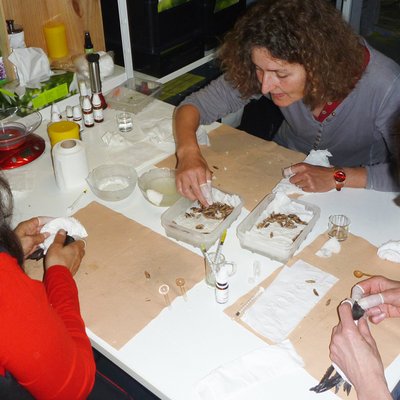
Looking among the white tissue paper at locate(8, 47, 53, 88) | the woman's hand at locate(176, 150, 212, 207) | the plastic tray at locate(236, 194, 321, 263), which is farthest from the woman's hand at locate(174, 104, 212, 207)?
the white tissue paper at locate(8, 47, 53, 88)

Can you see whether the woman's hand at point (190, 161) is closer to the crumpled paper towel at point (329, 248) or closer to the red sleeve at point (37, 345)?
the crumpled paper towel at point (329, 248)

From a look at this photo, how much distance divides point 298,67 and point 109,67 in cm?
93

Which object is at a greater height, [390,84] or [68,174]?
[390,84]

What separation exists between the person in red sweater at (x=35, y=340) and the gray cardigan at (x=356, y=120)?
950 mm

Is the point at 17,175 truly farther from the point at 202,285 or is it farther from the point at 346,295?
the point at 346,295

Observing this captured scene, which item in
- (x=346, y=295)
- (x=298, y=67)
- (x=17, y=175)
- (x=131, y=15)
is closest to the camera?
(x=346, y=295)

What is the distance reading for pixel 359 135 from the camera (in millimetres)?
1688

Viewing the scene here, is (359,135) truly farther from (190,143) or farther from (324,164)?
(190,143)

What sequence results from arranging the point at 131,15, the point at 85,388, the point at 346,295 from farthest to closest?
1. the point at 131,15
2. the point at 346,295
3. the point at 85,388

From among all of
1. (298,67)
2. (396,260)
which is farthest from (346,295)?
(298,67)

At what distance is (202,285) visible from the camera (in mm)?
1173

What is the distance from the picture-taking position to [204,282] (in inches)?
46.5

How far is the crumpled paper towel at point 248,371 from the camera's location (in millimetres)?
937

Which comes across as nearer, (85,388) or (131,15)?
(85,388)
